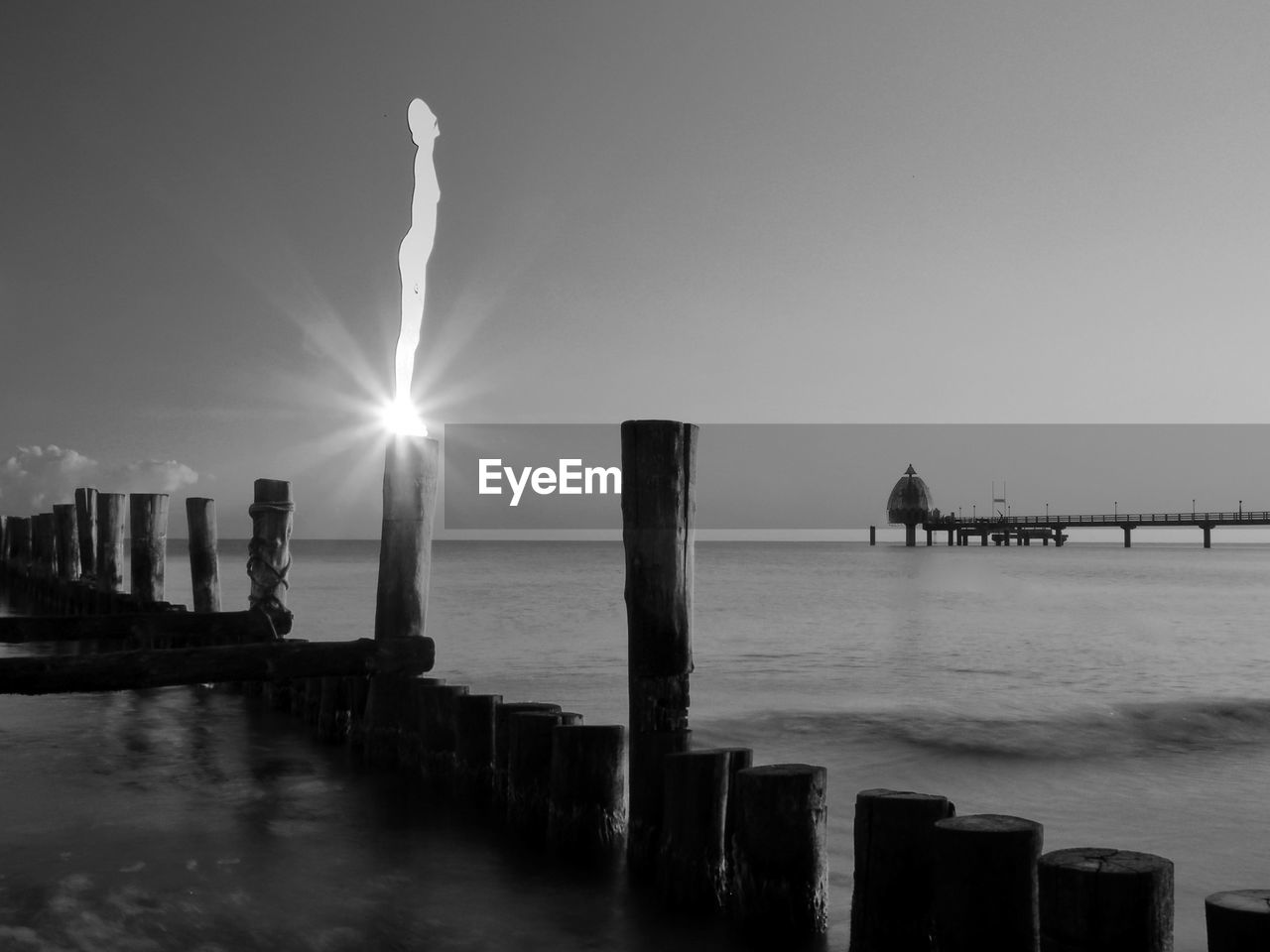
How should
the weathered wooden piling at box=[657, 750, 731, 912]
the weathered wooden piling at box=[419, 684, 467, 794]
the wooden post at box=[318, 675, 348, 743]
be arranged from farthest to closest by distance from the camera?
the wooden post at box=[318, 675, 348, 743] < the weathered wooden piling at box=[419, 684, 467, 794] < the weathered wooden piling at box=[657, 750, 731, 912]

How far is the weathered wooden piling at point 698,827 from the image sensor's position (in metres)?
4.97

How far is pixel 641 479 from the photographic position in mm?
5680

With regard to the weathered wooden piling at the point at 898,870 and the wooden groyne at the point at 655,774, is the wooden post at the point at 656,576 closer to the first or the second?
the wooden groyne at the point at 655,774

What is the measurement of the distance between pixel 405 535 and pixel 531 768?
2.30m

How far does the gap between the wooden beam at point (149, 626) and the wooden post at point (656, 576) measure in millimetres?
4329

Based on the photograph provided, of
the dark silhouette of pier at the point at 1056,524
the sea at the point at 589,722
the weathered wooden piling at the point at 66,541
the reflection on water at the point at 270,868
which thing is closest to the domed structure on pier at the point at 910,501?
the dark silhouette of pier at the point at 1056,524

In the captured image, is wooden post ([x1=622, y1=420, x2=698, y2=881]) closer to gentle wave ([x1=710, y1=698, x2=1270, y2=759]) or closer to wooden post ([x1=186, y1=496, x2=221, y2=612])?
gentle wave ([x1=710, y1=698, x2=1270, y2=759])

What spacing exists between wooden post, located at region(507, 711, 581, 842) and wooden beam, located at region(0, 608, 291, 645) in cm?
349

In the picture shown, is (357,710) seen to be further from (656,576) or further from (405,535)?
(656,576)

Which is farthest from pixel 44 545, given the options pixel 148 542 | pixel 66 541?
pixel 148 542

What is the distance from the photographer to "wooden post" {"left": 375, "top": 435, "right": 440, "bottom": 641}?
7.82m

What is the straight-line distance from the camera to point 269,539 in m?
9.48

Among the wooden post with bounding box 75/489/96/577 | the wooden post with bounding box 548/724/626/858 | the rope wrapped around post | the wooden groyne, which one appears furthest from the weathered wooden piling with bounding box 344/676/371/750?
the wooden post with bounding box 75/489/96/577

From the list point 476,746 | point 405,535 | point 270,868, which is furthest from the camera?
point 405,535
